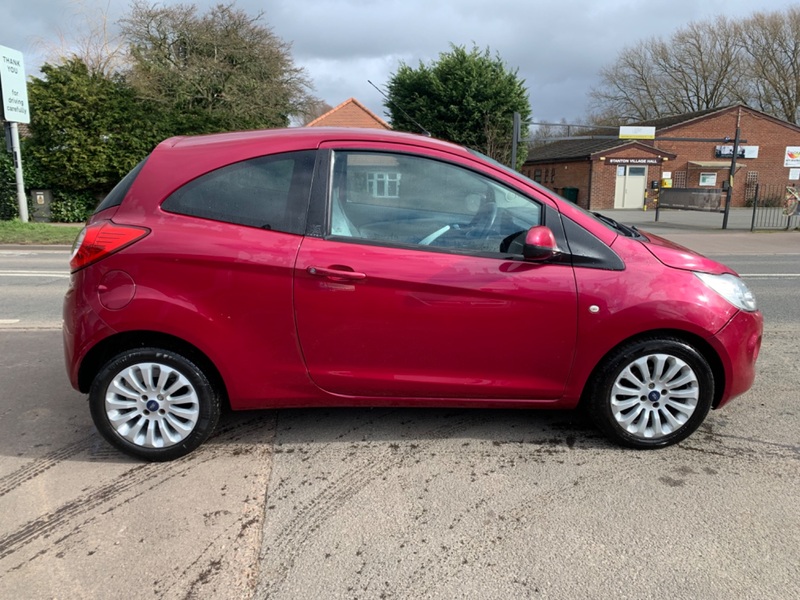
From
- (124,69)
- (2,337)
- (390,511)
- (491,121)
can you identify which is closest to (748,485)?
(390,511)

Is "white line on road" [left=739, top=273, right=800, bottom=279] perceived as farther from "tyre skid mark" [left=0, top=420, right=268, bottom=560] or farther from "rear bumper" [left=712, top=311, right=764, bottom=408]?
"tyre skid mark" [left=0, top=420, right=268, bottom=560]

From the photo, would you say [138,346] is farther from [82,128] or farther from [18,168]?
[82,128]

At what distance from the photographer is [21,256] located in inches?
487

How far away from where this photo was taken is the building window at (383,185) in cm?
323

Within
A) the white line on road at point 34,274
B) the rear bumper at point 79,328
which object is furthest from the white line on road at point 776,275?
the white line on road at point 34,274

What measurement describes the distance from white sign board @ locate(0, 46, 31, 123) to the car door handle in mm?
16738

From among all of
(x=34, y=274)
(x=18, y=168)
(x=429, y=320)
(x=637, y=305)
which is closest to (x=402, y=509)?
(x=429, y=320)

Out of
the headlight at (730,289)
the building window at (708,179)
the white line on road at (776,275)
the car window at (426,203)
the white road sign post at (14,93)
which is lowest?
the white line on road at (776,275)

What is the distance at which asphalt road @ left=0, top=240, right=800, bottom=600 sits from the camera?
7.50 ft

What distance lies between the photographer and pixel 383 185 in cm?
328

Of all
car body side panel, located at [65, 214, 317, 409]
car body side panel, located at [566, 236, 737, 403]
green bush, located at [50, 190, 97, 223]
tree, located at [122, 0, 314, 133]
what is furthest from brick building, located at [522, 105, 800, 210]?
car body side panel, located at [65, 214, 317, 409]

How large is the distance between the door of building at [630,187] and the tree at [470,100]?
15.4 metres

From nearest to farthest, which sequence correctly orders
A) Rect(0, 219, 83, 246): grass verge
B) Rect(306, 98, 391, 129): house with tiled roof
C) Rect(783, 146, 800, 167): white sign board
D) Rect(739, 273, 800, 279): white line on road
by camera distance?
Rect(739, 273, 800, 279): white line on road < Rect(0, 219, 83, 246): grass verge < Rect(306, 98, 391, 129): house with tiled roof < Rect(783, 146, 800, 167): white sign board

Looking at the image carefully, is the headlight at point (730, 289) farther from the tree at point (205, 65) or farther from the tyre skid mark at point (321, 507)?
the tree at point (205, 65)
